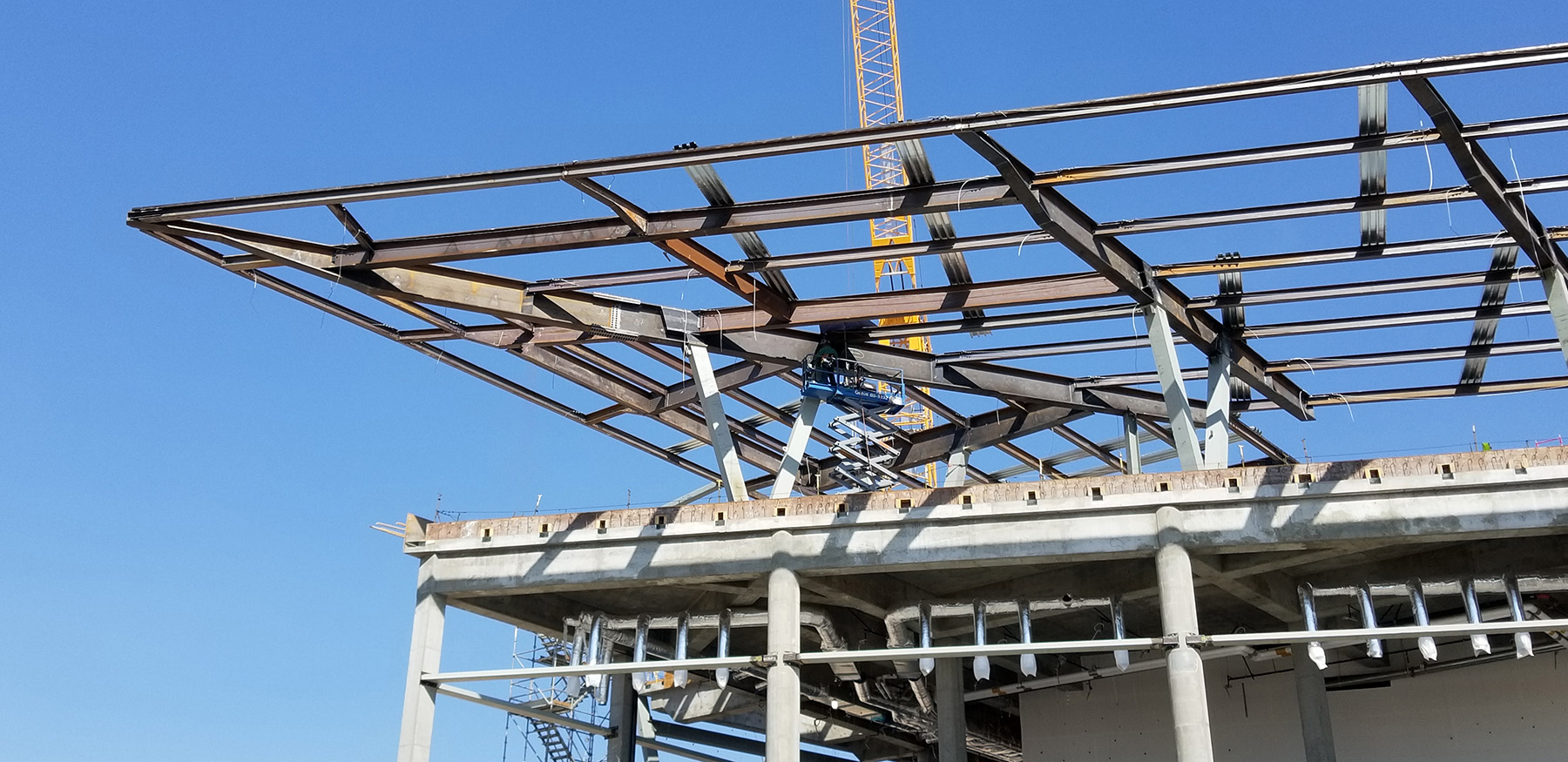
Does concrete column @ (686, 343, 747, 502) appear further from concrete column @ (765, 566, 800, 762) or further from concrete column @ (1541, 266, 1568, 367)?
concrete column @ (1541, 266, 1568, 367)

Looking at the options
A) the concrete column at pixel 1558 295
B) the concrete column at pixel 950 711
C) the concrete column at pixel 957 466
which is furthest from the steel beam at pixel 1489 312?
the concrete column at pixel 950 711

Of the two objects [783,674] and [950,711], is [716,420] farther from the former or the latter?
[950,711]

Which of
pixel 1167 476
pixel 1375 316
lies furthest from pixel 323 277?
pixel 1375 316

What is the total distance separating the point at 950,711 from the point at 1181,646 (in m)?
9.91

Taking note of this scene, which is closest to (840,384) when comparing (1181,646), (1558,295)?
(1181,646)

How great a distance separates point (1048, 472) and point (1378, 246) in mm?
18510

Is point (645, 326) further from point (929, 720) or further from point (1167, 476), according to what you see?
point (929, 720)

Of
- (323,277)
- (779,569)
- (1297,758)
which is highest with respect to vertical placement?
(323,277)

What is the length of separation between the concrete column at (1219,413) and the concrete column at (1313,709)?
5.16m

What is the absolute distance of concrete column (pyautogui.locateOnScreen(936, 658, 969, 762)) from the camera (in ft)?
118

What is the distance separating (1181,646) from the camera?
27766 millimetres

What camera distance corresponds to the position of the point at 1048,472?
47562mm

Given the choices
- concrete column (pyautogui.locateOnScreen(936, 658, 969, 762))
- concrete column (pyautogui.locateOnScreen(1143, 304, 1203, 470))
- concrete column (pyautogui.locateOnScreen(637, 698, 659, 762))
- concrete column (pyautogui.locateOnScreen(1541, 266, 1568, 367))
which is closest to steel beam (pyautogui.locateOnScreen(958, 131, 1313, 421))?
concrete column (pyautogui.locateOnScreen(1143, 304, 1203, 470))

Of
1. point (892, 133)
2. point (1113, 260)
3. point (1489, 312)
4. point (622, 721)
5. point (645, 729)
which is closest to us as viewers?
point (892, 133)
